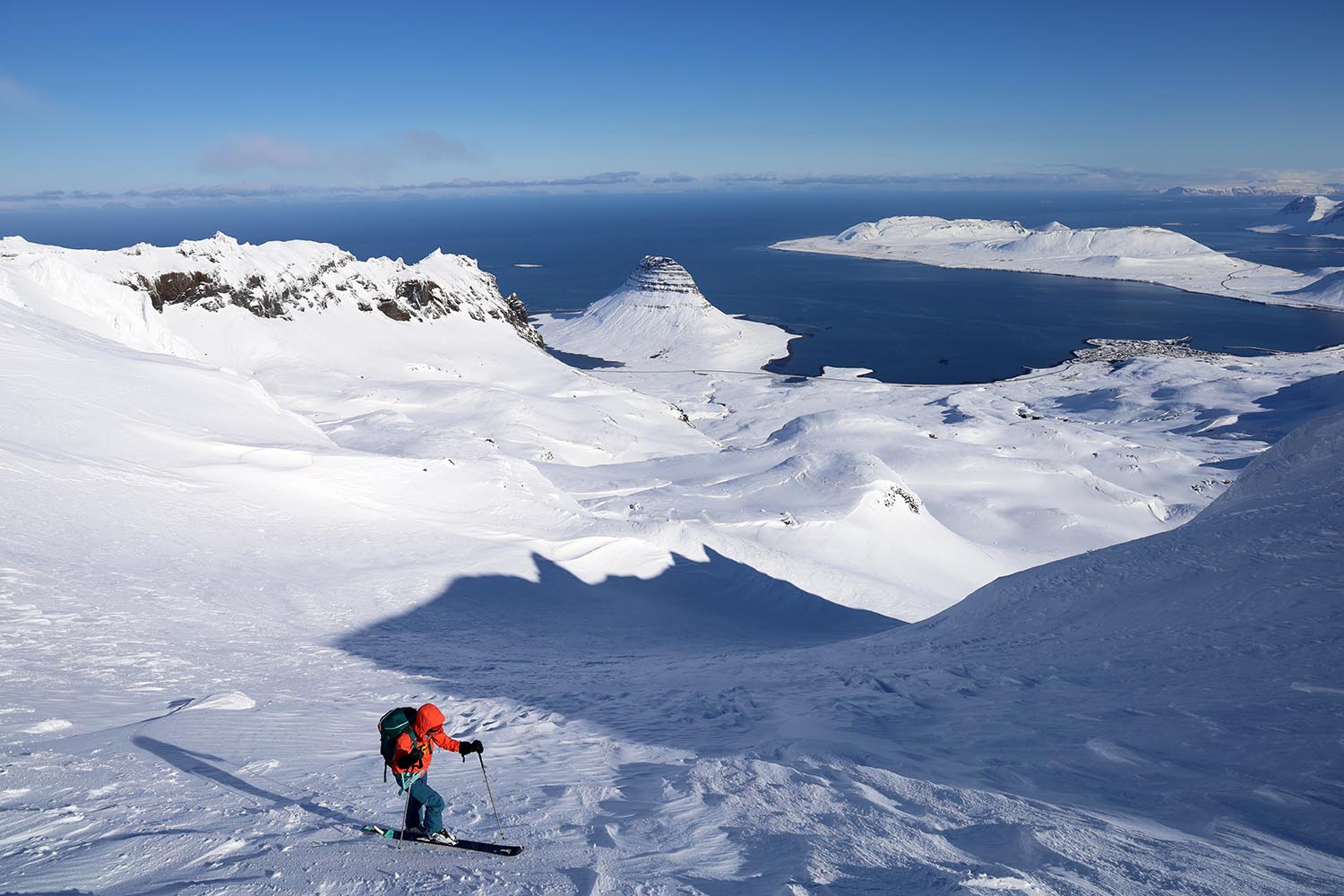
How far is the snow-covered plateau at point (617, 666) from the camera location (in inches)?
218

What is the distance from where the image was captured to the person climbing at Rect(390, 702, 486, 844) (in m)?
5.68

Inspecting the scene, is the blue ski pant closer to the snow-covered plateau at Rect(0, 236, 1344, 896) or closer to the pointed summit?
the snow-covered plateau at Rect(0, 236, 1344, 896)

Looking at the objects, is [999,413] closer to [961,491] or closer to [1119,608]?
[961,491]

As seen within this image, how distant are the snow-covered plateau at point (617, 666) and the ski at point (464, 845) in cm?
8

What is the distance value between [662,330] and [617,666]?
9571 centimetres

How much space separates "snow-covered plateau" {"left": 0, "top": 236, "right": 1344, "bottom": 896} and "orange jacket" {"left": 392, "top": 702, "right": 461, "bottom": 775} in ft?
1.94

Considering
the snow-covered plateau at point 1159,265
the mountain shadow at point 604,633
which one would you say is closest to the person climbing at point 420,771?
the mountain shadow at point 604,633

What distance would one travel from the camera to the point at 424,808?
578cm

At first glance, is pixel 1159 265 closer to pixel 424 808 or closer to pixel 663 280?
pixel 663 280

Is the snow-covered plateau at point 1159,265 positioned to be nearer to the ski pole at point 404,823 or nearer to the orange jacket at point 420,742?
the orange jacket at point 420,742

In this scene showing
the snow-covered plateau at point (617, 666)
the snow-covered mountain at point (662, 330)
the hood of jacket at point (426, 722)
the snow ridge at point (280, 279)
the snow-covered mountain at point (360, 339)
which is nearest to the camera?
the snow-covered plateau at point (617, 666)

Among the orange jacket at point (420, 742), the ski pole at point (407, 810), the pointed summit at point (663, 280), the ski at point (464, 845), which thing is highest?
the pointed summit at point (663, 280)

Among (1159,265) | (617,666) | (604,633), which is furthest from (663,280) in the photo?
(1159,265)

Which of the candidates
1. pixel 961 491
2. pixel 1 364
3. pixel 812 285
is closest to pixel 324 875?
pixel 1 364
